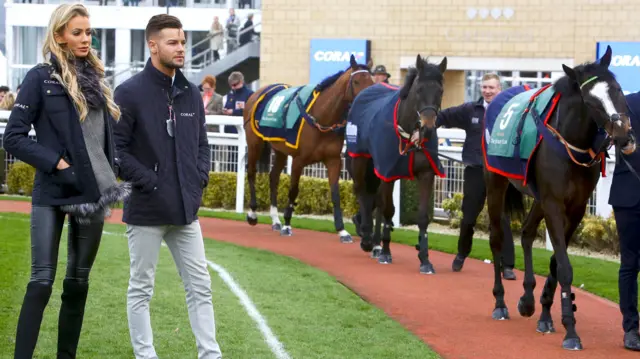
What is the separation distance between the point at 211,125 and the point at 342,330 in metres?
11.0

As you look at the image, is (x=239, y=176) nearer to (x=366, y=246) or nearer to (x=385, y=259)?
(x=366, y=246)

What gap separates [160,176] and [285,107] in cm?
795

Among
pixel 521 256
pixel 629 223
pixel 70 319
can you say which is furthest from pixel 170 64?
pixel 521 256

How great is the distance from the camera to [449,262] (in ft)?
36.2

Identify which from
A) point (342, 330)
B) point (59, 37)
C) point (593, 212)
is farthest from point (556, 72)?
point (59, 37)

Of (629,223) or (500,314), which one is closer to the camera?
(629,223)

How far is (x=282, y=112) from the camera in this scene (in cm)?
1320

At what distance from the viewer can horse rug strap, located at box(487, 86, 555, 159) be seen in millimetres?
7238

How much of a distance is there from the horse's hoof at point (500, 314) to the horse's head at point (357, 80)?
4742 mm

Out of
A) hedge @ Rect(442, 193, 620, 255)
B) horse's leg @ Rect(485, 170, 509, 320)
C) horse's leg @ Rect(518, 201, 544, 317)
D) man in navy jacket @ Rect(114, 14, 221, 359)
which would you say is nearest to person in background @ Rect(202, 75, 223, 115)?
hedge @ Rect(442, 193, 620, 255)

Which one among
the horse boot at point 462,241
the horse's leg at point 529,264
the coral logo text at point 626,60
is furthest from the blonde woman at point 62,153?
the coral logo text at point 626,60

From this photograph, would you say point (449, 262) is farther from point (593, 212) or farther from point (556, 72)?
point (556, 72)

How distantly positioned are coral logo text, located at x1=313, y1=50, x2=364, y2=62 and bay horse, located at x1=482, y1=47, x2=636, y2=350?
67.3 feet

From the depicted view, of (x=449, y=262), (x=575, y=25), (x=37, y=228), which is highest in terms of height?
(x=575, y=25)
